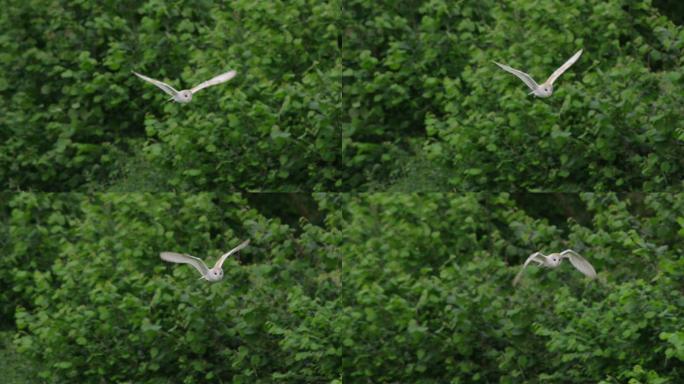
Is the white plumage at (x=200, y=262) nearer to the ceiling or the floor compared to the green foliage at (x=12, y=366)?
nearer to the ceiling

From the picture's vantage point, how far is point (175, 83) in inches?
274

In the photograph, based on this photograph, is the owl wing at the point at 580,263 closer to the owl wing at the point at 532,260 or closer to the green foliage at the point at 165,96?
the owl wing at the point at 532,260

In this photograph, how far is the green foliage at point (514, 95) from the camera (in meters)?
6.86

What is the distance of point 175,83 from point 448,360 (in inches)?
52.1

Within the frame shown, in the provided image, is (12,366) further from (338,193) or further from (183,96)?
(338,193)

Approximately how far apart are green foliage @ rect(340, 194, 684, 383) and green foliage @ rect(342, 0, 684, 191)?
11 centimetres

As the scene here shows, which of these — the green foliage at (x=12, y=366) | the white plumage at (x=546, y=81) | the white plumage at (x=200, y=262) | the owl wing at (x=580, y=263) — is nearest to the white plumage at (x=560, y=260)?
the owl wing at (x=580, y=263)

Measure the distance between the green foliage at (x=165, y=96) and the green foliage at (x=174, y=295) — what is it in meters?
0.12

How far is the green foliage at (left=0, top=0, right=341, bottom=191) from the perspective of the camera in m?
6.95

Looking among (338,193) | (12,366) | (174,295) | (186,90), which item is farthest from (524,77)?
(12,366)

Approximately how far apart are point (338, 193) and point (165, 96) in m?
0.67

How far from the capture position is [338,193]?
700cm

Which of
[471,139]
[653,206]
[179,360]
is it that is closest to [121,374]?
[179,360]

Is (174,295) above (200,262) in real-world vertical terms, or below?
below
